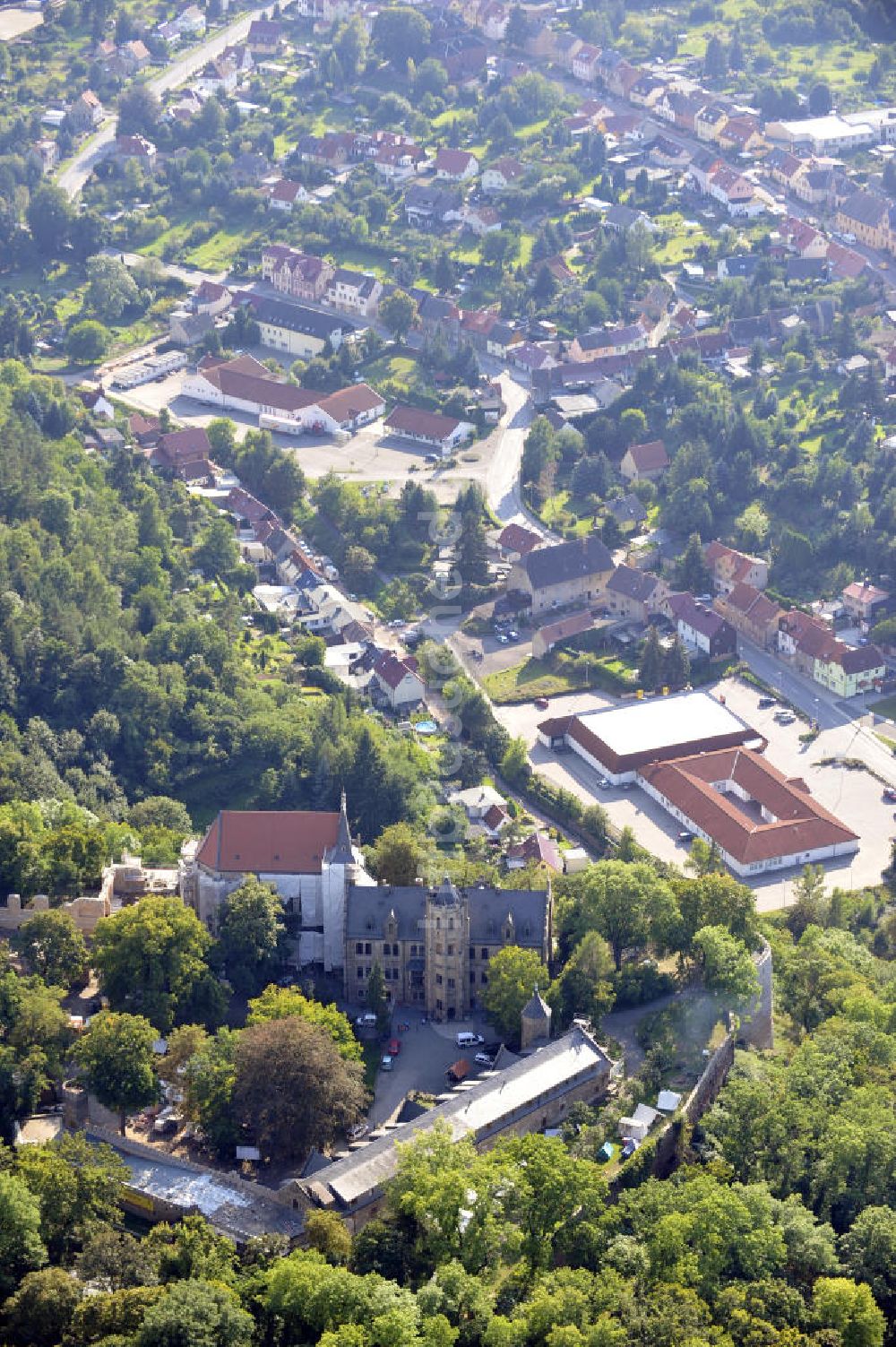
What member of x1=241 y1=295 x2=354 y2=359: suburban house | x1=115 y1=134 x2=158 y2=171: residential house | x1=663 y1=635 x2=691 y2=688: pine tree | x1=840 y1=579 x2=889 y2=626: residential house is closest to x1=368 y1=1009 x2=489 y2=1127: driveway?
x1=663 y1=635 x2=691 y2=688: pine tree

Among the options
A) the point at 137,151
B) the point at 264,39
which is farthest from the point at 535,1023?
the point at 264,39

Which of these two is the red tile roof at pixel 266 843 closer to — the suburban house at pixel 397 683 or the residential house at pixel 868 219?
the suburban house at pixel 397 683

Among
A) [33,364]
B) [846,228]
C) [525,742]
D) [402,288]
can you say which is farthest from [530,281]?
[525,742]

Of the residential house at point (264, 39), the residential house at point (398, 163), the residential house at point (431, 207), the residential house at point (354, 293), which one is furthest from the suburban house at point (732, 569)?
the residential house at point (264, 39)

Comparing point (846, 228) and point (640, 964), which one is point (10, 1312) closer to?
point (640, 964)

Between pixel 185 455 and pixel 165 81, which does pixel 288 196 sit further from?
pixel 185 455

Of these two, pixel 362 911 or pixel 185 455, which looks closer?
pixel 362 911

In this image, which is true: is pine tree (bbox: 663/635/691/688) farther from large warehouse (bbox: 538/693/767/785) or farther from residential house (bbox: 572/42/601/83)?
residential house (bbox: 572/42/601/83)
